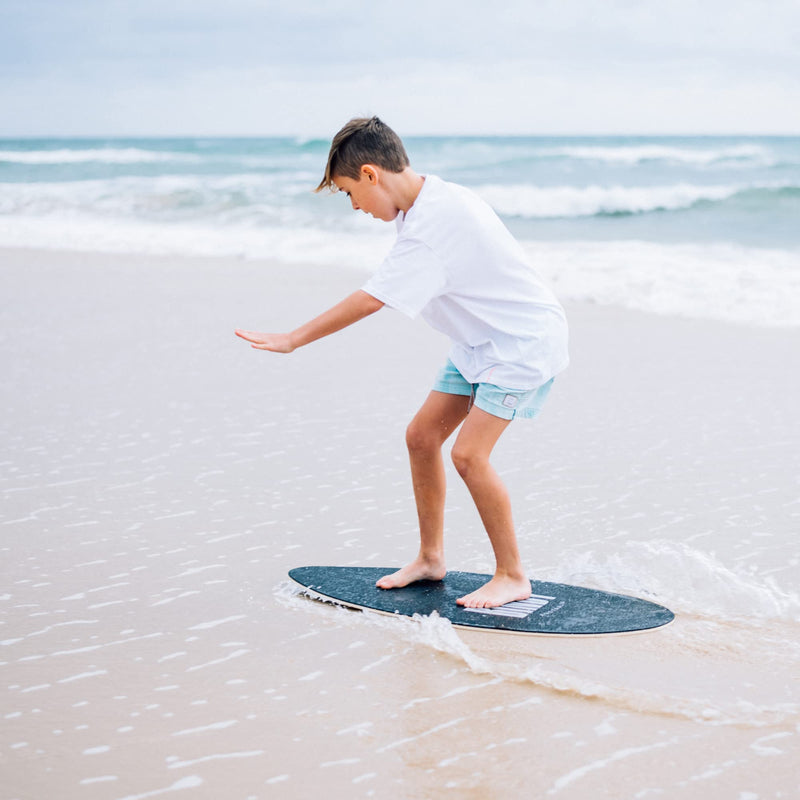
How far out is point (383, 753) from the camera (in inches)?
Answer: 83.7

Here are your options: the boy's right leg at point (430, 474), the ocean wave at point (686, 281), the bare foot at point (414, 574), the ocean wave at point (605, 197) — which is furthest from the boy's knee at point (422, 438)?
the ocean wave at point (605, 197)

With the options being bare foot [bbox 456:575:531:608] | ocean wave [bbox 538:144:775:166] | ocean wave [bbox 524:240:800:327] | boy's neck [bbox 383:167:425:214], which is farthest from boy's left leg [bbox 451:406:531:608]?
ocean wave [bbox 538:144:775:166]

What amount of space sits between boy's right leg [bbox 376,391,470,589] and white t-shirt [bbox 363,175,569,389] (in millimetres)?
172

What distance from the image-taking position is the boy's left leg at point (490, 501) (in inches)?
110

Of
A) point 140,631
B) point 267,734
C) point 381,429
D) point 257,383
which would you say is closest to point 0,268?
point 257,383

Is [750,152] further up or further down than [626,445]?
further up

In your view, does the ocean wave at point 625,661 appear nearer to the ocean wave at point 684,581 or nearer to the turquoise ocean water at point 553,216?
the ocean wave at point 684,581

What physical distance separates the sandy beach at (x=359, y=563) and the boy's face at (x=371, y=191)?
1162mm

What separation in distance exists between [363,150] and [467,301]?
497mm

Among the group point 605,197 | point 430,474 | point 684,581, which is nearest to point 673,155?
point 605,197

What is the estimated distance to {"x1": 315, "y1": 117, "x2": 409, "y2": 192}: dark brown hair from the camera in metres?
2.69

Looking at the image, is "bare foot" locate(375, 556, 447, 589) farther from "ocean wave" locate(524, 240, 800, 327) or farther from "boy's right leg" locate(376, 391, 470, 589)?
"ocean wave" locate(524, 240, 800, 327)

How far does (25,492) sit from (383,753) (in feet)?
7.51

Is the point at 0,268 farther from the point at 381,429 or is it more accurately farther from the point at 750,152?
the point at 750,152
